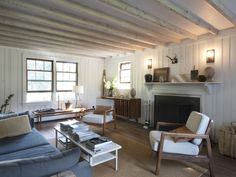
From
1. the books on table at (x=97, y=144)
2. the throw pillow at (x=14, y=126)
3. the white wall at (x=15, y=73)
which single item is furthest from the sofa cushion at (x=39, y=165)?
the white wall at (x=15, y=73)

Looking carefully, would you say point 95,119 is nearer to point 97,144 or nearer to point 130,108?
point 130,108

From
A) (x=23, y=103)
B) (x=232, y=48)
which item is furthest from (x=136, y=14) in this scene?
(x=23, y=103)

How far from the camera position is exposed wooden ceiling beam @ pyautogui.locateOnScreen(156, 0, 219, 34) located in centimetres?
235

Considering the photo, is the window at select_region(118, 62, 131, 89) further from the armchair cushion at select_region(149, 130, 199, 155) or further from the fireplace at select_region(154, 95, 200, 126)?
the armchair cushion at select_region(149, 130, 199, 155)

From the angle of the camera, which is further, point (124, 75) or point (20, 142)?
point (124, 75)

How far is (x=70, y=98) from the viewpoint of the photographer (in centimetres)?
635

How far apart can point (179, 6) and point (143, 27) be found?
1026 mm

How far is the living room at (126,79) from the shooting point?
2529 mm

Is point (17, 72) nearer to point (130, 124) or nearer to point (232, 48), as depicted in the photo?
point (130, 124)

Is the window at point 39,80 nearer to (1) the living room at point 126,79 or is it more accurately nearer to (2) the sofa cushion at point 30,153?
(1) the living room at point 126,79

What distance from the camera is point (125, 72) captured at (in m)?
6.36

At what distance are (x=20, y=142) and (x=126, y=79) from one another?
4264 millimetres

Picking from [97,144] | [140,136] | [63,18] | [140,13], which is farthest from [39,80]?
[140,13]

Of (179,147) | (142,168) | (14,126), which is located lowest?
(142,168)
